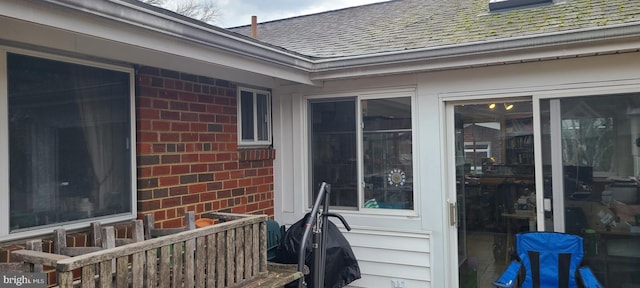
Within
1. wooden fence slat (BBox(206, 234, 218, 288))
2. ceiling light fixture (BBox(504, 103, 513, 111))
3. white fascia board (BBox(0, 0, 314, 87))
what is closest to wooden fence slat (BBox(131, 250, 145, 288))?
wooden fence slat (BBox(206, 234, 218, 288))

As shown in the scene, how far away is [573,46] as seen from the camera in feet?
10.7

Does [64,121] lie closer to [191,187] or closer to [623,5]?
[191,187]

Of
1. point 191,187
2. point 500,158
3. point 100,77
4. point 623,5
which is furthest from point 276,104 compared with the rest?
point 623,5

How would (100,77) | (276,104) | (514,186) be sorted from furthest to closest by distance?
(276,104)
(514,186)
(100,77)

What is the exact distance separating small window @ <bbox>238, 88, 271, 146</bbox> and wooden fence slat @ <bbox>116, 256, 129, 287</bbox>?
2.13 meters

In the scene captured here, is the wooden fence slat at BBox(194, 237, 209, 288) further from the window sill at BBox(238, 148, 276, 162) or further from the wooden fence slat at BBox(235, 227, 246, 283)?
the window sill at BBox(238, 148, 276, 162)

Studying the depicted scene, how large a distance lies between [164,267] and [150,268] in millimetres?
106

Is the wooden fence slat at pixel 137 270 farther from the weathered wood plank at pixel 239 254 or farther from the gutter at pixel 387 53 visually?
the gutter at pixel 387 53

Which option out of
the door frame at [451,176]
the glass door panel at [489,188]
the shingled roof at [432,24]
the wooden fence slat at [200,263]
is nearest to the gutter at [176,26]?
the shingled roof at [432,24]

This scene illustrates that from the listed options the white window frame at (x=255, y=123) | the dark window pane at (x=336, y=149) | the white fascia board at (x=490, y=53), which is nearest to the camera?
the white fascia board at (x=490, y=53)

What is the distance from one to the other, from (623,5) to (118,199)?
4317 millimetres

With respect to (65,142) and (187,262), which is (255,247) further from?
(65,142)

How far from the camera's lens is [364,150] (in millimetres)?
4379

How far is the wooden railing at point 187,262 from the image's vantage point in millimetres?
2109
